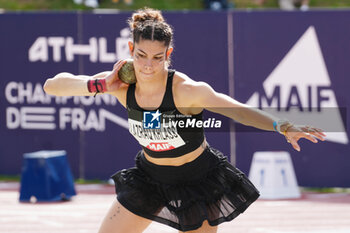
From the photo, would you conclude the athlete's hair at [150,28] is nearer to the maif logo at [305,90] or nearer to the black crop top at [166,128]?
the black crop top at [166,128]

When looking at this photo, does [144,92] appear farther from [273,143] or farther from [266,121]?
[273,143]

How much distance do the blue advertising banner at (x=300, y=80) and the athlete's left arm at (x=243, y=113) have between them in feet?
15.2

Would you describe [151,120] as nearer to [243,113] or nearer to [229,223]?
[243,113]

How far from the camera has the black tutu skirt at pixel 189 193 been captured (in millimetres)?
4992

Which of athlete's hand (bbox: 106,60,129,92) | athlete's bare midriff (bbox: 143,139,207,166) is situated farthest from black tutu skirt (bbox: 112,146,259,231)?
athlete's hand (bbox: 106,60,129,92)

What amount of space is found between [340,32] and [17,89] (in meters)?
4.50

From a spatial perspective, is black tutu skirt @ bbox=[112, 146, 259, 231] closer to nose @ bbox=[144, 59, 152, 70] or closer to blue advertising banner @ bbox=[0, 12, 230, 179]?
nose @ bbox=[144, 59, 152, 70]

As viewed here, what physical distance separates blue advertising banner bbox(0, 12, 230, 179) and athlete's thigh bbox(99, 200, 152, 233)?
4.87m

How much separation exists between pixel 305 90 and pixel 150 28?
4.89 meters

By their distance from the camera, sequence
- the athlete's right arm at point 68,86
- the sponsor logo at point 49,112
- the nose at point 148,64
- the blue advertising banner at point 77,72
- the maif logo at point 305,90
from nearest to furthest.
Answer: the nose at point 148,64, the athlete's right arm at point 68,86, the maif logo at point 305,90, the blue advertising banner at point 77,72, the sponsor logo at point 49,112

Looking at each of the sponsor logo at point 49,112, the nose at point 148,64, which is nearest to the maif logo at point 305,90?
the sponsor logo at point 49,112

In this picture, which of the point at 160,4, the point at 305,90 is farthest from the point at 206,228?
the point at 160,4

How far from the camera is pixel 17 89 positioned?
10602 millimetres

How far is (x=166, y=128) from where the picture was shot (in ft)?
16.2
